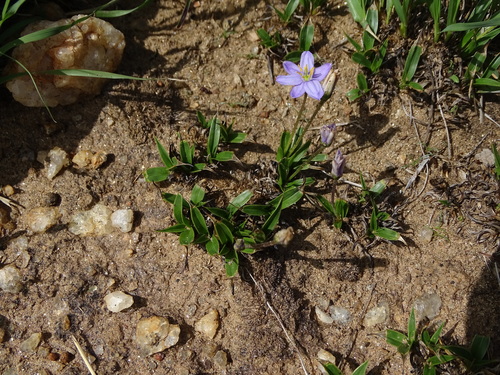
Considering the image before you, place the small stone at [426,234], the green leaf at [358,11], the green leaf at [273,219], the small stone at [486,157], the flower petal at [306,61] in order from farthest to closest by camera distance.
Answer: the green leaf at [358,11] < the small stone at [486,157] < the small stone at [426,234] < the flower petal at [306,61] < the green leaf at [273,219]

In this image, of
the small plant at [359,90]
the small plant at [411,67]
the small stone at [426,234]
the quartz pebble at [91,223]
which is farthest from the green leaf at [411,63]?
the quartz pebble at [91,223]

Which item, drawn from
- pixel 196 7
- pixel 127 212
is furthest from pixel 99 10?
pixel 127 212

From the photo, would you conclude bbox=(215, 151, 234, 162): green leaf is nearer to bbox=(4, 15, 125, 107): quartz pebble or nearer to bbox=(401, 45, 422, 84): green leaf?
bbox=(4, 15, 125, 107): quartz pebble

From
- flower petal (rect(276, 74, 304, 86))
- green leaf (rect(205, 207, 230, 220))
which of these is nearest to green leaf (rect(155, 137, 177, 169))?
green leaf (rect(205, 207, 230, 220))

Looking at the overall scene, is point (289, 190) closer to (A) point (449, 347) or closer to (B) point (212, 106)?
(B) point (212, 106)

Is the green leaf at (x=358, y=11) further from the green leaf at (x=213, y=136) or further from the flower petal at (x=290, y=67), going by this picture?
the green leaf at (x=213, y=136)

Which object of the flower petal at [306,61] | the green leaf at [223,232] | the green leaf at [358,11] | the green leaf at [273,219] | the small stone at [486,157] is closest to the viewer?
the green leaf at [223,232]

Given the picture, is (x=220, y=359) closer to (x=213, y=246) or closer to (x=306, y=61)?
(x=213, y=246)
